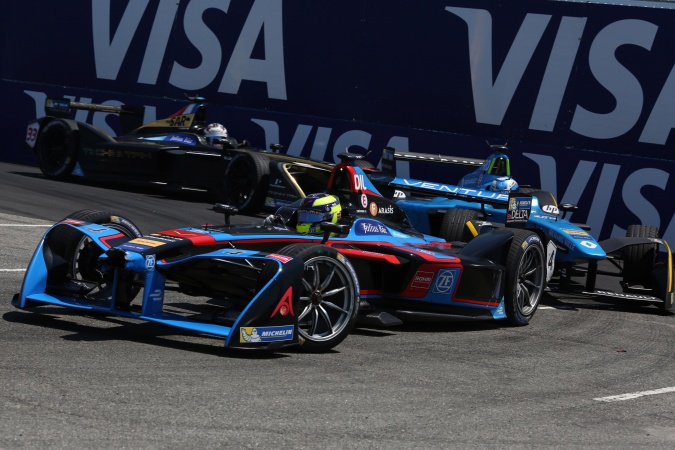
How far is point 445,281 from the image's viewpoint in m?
8.93

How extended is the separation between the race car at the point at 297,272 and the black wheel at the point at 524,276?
12 mm

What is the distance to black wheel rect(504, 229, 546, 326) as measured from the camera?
9.41 m

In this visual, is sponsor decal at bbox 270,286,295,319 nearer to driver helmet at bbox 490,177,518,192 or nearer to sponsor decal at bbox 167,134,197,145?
driver helmet at bbox 490,177,518,192

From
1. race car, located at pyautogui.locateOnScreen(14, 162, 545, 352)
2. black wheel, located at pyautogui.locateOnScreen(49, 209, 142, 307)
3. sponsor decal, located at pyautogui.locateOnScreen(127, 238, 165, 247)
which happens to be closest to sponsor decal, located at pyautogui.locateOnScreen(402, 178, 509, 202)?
race car, located at pyautogui.locateOnScreen(14, 162, 545, 352)

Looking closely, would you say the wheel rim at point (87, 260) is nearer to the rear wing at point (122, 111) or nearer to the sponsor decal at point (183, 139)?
the sponsor decal at point (183, 139)

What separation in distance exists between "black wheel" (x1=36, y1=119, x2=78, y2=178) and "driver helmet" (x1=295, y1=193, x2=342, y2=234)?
1040 cm

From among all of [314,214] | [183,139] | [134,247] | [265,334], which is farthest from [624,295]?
[183,139]

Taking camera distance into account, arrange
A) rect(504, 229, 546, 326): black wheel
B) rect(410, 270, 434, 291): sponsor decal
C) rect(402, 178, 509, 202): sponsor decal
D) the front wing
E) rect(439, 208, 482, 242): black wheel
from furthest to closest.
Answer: rect(402, 178, 509, 202): sponsor decal
rect(439, 208, 482, 242): black wheel
rect(504, 229, 546, 326): black wheel
rect(410, 270, 434, 291): sponsor decal
the front wing

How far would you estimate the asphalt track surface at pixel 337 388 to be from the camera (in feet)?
17.0

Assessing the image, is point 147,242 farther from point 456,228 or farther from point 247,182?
point 247,182

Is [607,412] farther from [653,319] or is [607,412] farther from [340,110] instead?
[340,110]

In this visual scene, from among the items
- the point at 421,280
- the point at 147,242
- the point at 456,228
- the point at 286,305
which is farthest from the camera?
the point at 456,228

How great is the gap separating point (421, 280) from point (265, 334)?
2.13m

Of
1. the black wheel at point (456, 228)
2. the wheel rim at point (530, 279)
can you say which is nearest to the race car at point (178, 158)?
the black wheel at point (456, 228)
